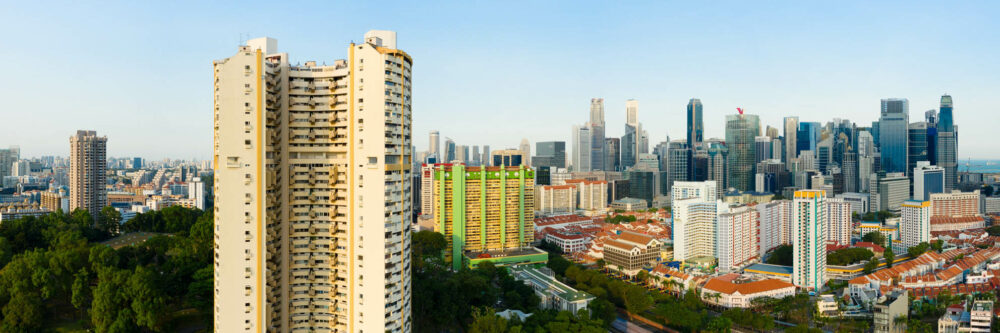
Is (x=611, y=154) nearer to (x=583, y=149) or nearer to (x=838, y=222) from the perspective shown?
(x=583, y=149)

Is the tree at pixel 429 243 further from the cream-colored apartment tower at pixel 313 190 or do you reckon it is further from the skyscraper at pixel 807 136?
the skyscraper at pixel 807 136

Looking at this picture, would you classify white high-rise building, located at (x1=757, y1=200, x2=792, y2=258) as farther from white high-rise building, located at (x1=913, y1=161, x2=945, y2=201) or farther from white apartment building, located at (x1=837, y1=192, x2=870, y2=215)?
white high-rise building, located at (x1=913, y1=161, x2=945, y2=201)

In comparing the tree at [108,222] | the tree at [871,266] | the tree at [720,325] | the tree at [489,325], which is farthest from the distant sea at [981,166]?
the tree at [108,222]

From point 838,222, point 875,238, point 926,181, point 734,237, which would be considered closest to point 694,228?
point 734,237

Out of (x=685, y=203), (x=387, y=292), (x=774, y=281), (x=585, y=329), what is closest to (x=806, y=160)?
(x=685, y=203)

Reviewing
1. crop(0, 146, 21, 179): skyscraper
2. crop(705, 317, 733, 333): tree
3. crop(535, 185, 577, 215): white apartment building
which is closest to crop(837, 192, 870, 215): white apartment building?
crop(535, 185, 577, 215): white apartment building

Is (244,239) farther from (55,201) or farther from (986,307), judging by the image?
(55,201)
